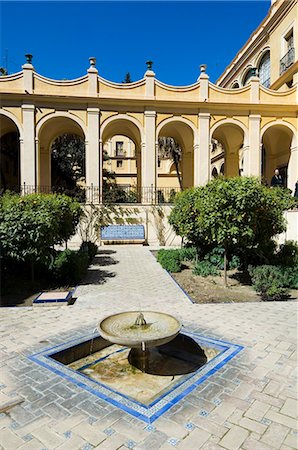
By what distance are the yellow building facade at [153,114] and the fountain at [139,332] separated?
13.3 meters

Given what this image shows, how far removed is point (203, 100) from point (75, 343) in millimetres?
17325

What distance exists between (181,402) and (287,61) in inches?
884

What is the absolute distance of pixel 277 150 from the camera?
22.4m

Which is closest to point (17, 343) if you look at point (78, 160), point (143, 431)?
point (143, 431)

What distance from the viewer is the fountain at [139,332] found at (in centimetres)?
395

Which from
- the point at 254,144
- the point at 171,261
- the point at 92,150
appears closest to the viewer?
the point at 171,261

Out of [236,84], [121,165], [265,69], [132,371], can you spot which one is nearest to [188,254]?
[132,371]

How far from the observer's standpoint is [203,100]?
18500 mm

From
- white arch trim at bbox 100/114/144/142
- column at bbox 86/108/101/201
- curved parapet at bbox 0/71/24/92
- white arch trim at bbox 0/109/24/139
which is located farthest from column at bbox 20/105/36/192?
white arch trim at bbox 100/114/144/142

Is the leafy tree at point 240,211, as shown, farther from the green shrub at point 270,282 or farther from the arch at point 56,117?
the arch at point 56,117

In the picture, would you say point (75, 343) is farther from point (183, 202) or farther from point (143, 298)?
point (183, 202)

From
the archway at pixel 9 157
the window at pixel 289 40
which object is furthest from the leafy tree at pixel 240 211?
the archway at pixel 9 157

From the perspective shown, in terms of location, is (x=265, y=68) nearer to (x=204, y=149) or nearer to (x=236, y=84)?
(x=236, y=84)

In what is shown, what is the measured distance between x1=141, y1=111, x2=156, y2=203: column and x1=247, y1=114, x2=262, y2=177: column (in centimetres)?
619
